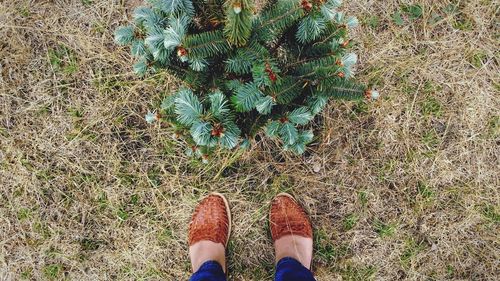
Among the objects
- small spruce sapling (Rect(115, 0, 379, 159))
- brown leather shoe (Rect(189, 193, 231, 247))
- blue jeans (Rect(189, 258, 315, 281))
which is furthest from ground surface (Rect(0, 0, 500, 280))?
small spruce sapling (Rect(115, 0, 379, 159))

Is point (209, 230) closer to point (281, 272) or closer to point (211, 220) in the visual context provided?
point (211, 220)

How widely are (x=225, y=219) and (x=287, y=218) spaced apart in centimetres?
38

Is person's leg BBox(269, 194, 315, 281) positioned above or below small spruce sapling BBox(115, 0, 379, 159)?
below

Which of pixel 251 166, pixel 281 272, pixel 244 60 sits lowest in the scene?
pixel 281 272

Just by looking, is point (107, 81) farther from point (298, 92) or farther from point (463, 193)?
point (463, 193)

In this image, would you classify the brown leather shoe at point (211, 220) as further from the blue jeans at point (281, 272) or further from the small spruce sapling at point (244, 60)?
the small spruce sapling at point (244, 60)

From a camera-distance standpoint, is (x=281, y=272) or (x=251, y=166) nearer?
(x=281, y=272)

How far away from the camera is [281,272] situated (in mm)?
2381

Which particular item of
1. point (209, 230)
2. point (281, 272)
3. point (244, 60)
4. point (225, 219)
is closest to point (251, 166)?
point (225, 219)

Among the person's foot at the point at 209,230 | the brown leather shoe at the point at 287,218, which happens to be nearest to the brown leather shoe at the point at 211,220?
the person's foot at the point at 209,230

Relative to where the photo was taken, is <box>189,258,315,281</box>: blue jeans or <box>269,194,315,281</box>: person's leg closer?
<box>189,258,315,281</box>: blue jeans

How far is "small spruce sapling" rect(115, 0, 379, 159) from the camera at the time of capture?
1.50 metres

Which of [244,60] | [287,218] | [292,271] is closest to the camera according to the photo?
[244,60]

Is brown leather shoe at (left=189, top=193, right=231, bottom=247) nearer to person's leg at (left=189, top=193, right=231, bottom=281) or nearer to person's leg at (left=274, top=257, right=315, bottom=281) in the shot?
person's leg at (left=189, top=193, right=231, bottom=281)
